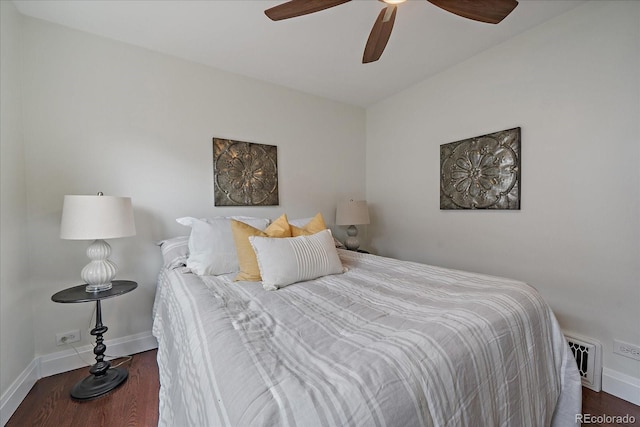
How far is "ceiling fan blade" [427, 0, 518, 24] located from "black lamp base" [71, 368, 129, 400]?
2900 mm

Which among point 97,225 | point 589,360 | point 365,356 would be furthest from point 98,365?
point 589,360

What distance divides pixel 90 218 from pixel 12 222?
20.6 inches

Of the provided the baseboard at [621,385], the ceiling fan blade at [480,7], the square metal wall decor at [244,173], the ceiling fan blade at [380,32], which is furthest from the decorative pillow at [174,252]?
the baseboard at [621,385]

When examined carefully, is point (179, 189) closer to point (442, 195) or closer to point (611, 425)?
point (442, 195)

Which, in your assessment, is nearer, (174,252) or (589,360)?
(589,360)

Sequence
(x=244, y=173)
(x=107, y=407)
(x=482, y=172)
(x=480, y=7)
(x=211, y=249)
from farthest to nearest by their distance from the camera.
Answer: (x=244, y=173)
(x=482, y=172)
(x=211, y=249)
(x=107, y=407)
(x=480, y=7)

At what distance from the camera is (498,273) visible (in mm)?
2229

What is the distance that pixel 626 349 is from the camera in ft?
5.25

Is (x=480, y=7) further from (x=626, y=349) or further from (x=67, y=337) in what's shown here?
(x=67, y=337)

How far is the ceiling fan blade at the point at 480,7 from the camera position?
127 centimetres

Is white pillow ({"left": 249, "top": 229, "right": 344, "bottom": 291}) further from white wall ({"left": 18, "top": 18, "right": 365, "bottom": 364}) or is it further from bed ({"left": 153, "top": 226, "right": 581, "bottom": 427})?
white wall ({"left": 18, "top": 18, "right": 365, "bottom": 364})

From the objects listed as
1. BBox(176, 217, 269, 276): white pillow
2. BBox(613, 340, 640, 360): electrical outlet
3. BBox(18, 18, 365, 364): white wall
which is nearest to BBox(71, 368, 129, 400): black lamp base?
BBox(18, 18, 365, 364): white wall

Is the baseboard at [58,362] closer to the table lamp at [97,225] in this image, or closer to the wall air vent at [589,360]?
the table lamp at [97,225]

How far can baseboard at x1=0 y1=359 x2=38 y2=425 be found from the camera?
4.65ft
